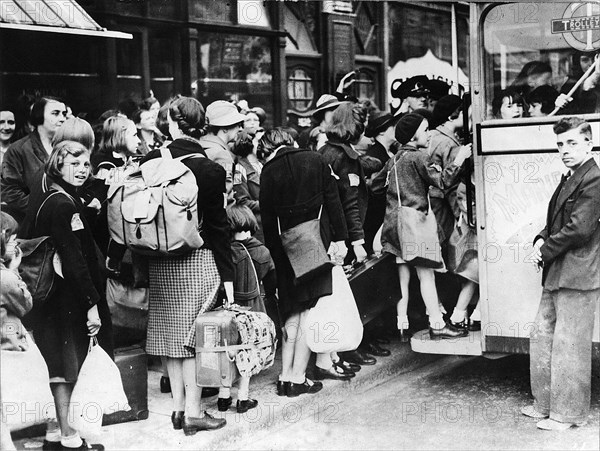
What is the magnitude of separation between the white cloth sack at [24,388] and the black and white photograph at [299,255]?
0.01m

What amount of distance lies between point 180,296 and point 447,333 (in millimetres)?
2116

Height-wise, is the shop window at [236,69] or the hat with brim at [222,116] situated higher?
the shop window at [236,69]

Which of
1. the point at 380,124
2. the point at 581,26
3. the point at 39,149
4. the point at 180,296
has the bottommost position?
the point at 180,296

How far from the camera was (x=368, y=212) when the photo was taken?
22.7 feet

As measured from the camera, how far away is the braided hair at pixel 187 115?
5.02m

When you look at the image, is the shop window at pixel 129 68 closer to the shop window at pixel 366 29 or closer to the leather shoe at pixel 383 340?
the leather shoe at pixel 383 340

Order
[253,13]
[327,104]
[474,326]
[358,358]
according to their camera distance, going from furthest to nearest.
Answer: [253,13]
[327,104]
[358,358]
[474,326]

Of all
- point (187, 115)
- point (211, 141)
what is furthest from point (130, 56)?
point (187, 115)

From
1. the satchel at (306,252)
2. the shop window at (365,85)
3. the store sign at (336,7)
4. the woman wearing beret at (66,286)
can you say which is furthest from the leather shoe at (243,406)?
the shop window at (365,85)

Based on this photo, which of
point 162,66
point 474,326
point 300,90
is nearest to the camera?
point 474,326

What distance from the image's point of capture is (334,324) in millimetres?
5566

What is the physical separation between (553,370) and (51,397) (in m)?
2.94

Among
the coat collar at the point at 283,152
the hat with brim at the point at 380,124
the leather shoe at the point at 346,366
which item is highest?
the hat with brim at the point at 380,124

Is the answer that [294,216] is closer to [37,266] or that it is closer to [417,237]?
[417,237]
